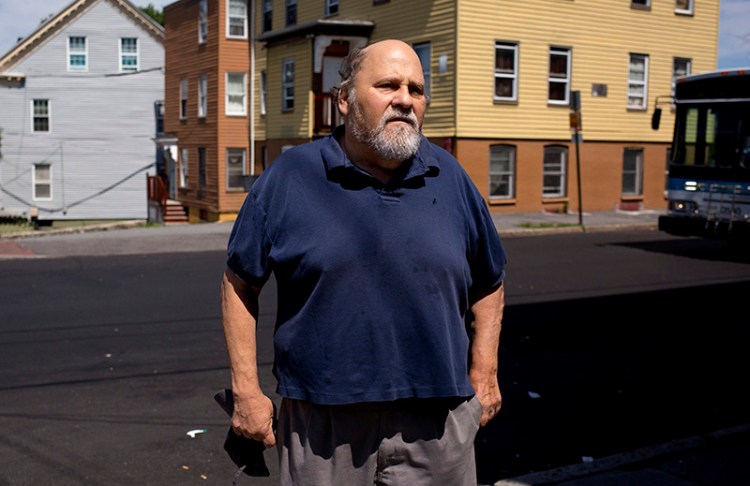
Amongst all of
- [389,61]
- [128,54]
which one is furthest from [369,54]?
[128,54]

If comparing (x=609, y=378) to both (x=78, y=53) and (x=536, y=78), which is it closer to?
(x=536, y=78)

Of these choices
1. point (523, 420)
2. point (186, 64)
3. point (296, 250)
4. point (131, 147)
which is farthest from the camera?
point (131, 147)

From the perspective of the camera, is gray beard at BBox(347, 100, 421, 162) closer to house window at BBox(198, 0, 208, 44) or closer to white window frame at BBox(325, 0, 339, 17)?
white window frame at BBox(325, 0, 339, 17)

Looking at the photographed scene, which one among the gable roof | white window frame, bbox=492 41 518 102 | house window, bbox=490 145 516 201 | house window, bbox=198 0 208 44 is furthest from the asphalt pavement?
the gable roof

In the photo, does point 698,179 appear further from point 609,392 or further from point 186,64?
→ point 186,64

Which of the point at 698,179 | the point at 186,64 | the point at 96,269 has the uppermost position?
the point at 186,64

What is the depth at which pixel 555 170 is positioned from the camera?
27859 millimetres

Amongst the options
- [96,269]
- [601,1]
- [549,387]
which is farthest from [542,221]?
[549,387]

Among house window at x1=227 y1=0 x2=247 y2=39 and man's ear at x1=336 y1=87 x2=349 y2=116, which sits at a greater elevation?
house window at x1=227 y1=0 x2=247 y2=39

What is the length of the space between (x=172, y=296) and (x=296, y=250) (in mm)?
9633

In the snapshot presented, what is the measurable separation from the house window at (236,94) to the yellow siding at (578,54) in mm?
12626

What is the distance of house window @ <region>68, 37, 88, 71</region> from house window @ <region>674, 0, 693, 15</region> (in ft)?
84.3

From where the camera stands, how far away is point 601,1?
91.1ft

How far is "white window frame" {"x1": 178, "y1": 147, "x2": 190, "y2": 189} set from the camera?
127 ft
